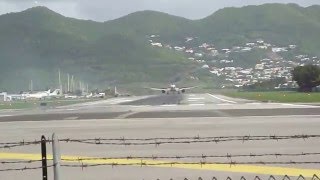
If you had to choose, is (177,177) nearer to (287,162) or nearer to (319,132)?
(287,162)

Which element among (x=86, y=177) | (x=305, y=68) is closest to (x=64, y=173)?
(x=86, y=177)

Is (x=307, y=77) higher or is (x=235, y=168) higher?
(x=307, y=77)

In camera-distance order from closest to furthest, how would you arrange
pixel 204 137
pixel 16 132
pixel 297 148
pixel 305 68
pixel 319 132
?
pixel 297 148, pixel 204 137, pixel 319 132, pixel 16 132, pixel 305 68

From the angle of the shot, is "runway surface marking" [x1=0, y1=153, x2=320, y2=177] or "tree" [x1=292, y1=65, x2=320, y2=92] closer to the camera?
"runway surface marking" [x1=0, y1=153, x2=320, y2=177]

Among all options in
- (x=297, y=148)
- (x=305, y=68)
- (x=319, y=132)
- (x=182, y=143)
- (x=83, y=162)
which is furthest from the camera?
(x=305, y=68)

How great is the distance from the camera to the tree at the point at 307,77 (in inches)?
4919

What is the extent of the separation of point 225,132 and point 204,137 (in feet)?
8.35

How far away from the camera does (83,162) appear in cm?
1461

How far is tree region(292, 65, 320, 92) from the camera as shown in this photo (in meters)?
125

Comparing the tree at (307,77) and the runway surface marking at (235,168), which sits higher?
the tree at (307,77)

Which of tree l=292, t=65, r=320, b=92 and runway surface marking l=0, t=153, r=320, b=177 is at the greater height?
tree l=292, t=65, r=320, b=92

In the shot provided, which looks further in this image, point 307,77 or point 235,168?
point 307,77

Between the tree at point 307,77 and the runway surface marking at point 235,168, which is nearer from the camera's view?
the runway surface marking at point 235,168

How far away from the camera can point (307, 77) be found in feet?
415
